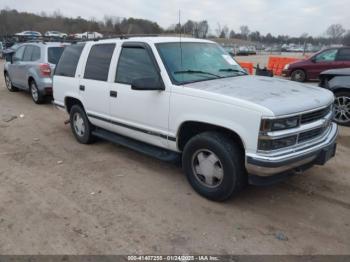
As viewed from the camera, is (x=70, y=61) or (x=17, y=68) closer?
(x=70, y=61)

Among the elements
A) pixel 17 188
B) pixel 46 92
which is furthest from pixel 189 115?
pixel 46 92

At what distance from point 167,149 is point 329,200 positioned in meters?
2.06

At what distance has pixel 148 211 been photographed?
12.3 feet

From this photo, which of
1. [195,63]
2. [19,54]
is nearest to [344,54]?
[195,63]

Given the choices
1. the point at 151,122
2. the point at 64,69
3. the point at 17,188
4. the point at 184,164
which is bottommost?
the point at 17,188

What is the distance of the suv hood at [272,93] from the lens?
130 inches

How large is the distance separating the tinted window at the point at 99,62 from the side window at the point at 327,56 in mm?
11192

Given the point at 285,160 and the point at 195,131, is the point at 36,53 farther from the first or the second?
the point at 285,160

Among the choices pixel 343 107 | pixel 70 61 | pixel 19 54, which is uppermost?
pixel 70 61

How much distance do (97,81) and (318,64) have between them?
456 inches

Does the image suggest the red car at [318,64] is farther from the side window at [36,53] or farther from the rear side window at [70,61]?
the rear side window at [70,61]

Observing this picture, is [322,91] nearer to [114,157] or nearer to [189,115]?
[189,115]

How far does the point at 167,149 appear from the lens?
440cm

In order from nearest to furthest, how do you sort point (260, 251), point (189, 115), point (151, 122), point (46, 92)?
point (260, 251) < point (189, 115) < point (151, 122) < point (46, 92)
